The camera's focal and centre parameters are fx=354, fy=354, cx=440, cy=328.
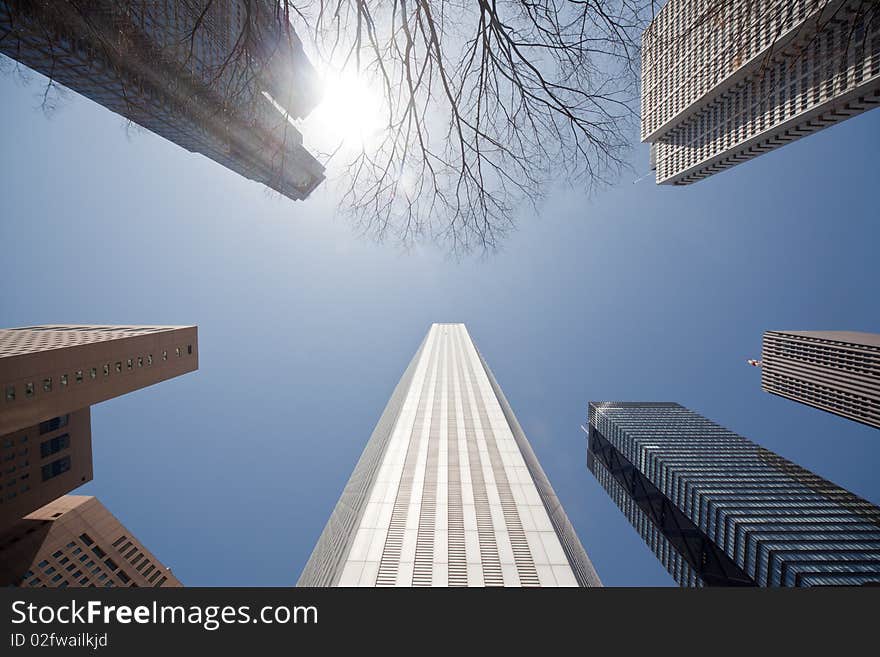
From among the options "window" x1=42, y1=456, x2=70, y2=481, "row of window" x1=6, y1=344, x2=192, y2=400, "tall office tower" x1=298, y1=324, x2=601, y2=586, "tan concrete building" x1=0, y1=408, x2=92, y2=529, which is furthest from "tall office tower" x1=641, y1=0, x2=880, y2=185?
"window" x1=42, y1=456, x2=70, y2=481

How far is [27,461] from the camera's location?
118ft

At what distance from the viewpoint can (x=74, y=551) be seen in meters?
41.9

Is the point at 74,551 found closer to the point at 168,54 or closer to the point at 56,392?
the point at 56,392

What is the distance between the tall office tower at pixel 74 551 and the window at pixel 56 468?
21.7 feet

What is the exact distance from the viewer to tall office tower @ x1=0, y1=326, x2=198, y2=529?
27641mm

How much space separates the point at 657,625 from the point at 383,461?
61.0 meters

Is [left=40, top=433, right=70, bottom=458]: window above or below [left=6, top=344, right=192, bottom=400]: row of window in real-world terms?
below

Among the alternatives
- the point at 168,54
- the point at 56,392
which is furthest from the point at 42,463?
the point at 168,54

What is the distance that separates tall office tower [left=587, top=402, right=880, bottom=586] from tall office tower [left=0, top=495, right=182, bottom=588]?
99937 millimetres

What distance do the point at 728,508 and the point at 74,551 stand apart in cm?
11075

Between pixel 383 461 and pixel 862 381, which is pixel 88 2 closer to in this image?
pixel 383 461

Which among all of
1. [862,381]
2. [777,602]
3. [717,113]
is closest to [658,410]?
[862,381]

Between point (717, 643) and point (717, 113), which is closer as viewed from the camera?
point (717, 643)

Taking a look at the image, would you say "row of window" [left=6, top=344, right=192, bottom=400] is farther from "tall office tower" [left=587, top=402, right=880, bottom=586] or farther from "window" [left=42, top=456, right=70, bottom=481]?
"tall office tower" [left=587, top=402, right=880, bottom=586]
